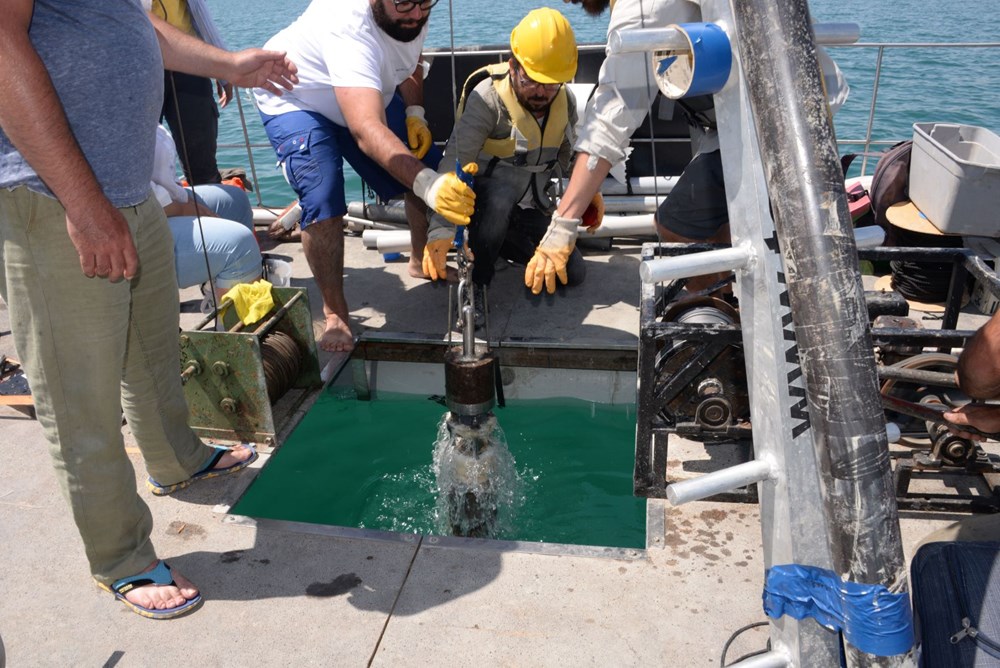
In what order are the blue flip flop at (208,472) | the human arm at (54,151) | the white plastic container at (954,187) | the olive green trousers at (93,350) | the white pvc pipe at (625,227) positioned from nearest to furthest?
the human arm at (54,151)
the olive green trousers at (93,350)
the blue flip flop at (208,472)
the white plastic container at (954,187)
the white pvc pipe at (625,227)

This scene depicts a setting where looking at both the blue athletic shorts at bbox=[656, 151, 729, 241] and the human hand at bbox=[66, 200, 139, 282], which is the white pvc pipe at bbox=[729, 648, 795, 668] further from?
the blue athletic shorts at bbox=[656, 151, 729, 241]

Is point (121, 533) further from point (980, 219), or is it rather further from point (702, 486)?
point (980, 219)

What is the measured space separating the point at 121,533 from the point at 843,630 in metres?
2.02

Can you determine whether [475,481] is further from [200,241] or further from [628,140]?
[200,241]

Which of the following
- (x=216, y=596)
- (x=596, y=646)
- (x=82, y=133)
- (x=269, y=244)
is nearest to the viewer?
(x=82, y=133)

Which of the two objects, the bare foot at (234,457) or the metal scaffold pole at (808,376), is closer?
the metal scaffold pole at (808,376)

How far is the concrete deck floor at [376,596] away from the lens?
2285mm

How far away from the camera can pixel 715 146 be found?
3588 mm

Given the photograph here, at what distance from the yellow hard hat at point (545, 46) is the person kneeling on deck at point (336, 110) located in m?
0.47

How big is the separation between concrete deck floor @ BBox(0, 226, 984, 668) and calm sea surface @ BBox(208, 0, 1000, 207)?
23.5ft

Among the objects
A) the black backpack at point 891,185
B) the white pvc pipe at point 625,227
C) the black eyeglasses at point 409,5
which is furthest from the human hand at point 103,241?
the black backpack at point 891,185

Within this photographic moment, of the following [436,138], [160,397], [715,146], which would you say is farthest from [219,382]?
[436,138]

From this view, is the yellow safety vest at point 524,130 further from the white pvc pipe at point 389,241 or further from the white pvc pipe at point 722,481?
A: the white pvc pipe at point 722,481

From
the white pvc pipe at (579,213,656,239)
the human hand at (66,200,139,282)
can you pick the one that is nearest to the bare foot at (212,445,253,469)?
the human hand at (66,200,139,282)
